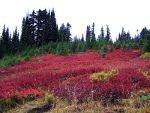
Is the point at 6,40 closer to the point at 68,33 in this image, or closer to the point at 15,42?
the point at 15,42

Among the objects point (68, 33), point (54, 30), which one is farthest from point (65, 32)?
point (54, 30)

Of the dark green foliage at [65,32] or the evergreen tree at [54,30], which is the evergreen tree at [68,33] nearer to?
the dark green foliage at [65,32]

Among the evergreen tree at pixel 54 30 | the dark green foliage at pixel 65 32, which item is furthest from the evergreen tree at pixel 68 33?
the evergreen tree at pixel 54 30

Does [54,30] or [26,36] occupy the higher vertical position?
[54,30]

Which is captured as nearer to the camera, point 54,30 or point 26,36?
point 26,36


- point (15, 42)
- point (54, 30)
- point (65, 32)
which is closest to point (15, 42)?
point (15, 42)

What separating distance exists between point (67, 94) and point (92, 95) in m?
1.22

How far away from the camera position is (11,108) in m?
14.2

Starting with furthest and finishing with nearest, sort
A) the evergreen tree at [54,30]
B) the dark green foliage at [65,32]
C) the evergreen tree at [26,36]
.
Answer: the dark green foliage at [65,32] → the evergreen tree at [54,30] → the evergreen tree at [26,36]

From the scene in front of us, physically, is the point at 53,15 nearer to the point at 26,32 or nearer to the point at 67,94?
the point at 26,32

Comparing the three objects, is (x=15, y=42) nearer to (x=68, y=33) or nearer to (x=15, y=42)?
(x=15, y=42)

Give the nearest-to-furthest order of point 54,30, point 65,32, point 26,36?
1. point 26,36
2. point 54,30
3. point 65,32

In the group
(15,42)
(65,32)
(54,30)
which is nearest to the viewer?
(54,30)

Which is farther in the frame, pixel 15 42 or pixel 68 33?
pixel 68 33
